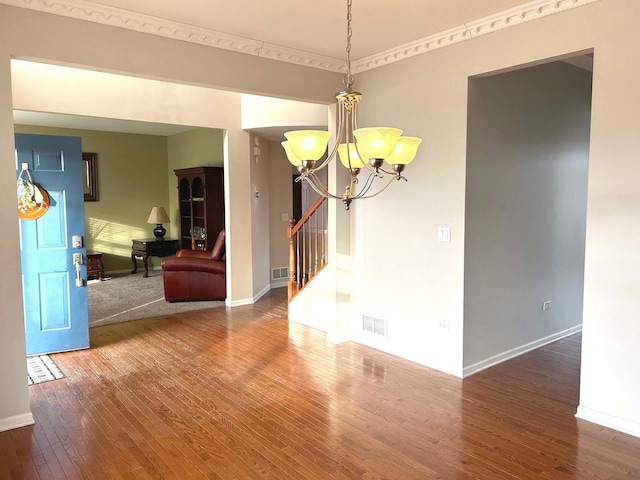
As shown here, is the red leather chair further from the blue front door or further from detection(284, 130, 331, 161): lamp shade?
detection(284, 130, 331, 161): lamp shade

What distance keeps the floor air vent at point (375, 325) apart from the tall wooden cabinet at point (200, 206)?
3.77m

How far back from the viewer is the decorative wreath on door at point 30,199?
4.29 meters

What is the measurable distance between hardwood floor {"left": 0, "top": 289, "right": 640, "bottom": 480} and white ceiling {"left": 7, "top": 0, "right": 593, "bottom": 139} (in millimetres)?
2761

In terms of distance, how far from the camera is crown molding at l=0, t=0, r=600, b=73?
10.3ft

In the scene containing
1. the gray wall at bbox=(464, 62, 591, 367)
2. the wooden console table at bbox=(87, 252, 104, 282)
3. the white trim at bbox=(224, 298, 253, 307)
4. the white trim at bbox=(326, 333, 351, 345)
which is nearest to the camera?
the gray wall at bbox=(464, 62, 591, 367)

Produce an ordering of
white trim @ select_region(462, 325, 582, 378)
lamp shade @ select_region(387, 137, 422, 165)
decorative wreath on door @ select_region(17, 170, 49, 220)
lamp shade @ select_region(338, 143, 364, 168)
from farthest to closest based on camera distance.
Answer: decorative wreath on door @ select_region(17, 170, 49, 220) < white trim @ select_region(462, 325, 582, 378) < lamp shade @ select_region(338, 143, 364, 168) < lamp shade @ select_region(387, 137, 422, 165)

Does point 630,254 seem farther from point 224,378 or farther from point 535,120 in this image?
point 224,378

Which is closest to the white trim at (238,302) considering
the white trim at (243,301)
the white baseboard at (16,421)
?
the white trim at (243,301)

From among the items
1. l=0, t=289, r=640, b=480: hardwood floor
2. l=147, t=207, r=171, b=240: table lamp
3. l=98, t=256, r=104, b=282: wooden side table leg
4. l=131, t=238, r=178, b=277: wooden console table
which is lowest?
l=0, t=289, r=640, b=480: hardwood floor

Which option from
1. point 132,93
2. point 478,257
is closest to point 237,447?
point 478,257

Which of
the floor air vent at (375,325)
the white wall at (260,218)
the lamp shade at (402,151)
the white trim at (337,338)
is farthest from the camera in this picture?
the white wall at (260,218)

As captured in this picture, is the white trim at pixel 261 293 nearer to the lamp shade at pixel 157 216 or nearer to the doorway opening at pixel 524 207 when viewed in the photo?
the lamp shade at pixel 157 216

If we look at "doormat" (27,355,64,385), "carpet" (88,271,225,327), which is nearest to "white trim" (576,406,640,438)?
"doormat" (27,355,64,385)

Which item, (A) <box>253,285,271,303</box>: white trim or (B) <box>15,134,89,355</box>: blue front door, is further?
(A) <box>253,285,271,303</box>: white trim
